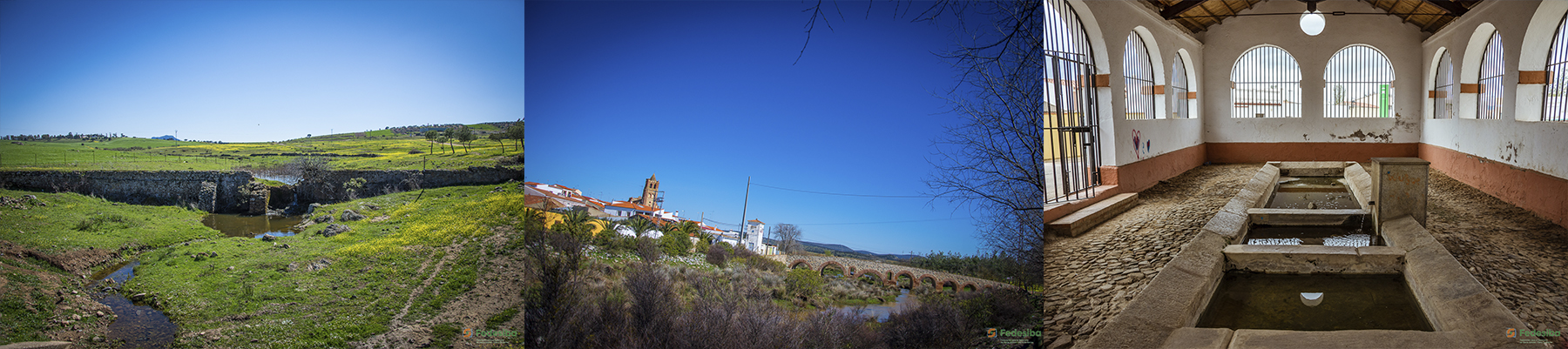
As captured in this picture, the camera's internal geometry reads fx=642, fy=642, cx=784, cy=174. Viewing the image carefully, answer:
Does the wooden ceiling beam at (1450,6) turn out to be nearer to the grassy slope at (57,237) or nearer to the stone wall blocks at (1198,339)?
the stone wall blocks at (1198,339)

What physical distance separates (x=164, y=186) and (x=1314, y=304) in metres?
7.37

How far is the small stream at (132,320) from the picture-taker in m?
4.07

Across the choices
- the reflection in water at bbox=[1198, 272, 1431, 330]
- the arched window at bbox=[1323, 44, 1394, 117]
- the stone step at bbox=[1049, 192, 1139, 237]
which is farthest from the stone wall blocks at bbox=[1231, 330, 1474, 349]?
the arched window at bbox=[1323, 44, 1394, 117]

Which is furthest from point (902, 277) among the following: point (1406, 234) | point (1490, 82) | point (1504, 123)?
point (1490, 82)

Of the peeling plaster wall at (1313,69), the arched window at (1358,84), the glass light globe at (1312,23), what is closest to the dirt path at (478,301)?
the peeling plaster wall at (1313,69)

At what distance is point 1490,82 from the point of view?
5004 mm

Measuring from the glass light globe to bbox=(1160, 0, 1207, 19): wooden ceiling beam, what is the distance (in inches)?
30.3

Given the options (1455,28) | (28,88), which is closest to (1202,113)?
(1455,28)

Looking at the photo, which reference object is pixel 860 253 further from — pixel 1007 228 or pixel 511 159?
pixel 511 159

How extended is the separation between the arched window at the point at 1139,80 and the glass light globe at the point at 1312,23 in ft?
4.24

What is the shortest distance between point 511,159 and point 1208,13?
5.77 metres

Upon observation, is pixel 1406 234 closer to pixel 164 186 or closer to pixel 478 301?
pixel 478 301

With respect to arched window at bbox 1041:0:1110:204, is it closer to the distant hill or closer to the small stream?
the distant hill

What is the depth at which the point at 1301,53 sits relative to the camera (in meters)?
5.40
